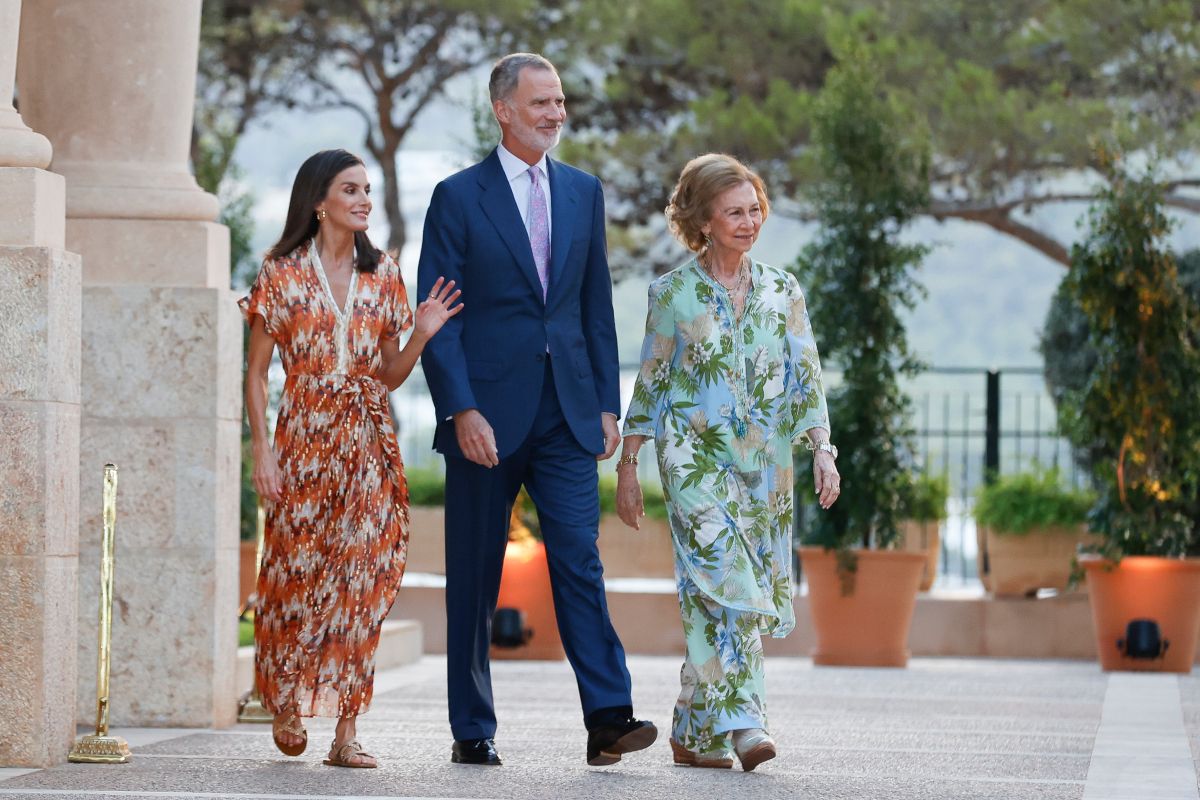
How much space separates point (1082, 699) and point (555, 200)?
4033 mm

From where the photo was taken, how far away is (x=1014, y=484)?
13172 millimetres

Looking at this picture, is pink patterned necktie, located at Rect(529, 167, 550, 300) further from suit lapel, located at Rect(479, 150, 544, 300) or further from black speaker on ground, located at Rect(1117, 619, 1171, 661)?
black speaker on ground, located at Rect(1117, 619, 1171, 661)

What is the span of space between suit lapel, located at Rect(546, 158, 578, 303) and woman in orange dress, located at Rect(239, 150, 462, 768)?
310mm

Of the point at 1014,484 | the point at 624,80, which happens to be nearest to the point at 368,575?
the point at 1014,484

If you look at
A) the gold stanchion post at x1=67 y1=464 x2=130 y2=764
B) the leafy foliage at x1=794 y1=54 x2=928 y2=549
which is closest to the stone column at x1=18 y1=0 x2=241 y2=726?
the gold stanchion post at x1=67 y1=464 x2=130 y2=764

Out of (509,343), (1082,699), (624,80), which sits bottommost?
(1082,699)

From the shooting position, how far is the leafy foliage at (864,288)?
11.7 m

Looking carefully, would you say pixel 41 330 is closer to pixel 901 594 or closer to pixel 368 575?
pixel 368 575

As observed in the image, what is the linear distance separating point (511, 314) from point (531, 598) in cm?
676

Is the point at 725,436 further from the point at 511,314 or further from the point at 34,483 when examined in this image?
the point at 34,483

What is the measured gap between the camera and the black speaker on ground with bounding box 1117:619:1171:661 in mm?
10898

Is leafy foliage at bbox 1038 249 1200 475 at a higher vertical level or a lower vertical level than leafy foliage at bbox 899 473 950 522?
higher

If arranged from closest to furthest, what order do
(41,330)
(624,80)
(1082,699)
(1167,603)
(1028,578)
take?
(41,330) → (1082,699) → (1167,603) → (1028,578) → (624,80)

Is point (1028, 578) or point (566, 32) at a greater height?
point (566, 32)
